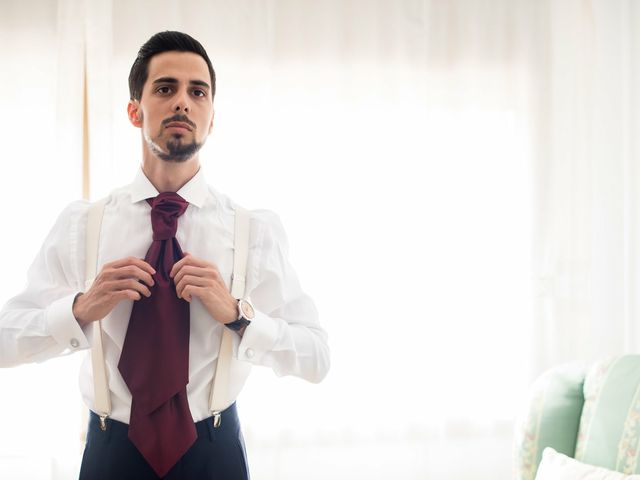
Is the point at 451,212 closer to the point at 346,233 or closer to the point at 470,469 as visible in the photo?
the point at 346,233

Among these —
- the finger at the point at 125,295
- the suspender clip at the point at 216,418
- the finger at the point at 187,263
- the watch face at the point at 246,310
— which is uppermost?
the finger at the point at 187,263

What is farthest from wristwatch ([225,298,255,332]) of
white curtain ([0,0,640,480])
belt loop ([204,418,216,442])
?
white curtain ([0,0,640,480])

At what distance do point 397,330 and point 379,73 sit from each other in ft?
3.34

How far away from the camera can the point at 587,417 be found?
5.94ft

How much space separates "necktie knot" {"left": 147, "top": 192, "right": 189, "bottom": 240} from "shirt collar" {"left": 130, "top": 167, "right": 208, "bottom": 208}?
1.1 inches

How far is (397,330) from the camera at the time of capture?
274 cm

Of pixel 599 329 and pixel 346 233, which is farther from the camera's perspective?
pixel 599 329

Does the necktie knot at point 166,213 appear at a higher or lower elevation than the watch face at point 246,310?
higher

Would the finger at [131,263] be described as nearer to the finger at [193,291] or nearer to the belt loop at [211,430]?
the finger at [193,291]

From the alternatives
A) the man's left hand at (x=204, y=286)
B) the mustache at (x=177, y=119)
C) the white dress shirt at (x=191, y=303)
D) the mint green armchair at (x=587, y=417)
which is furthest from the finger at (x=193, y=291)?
the mint green armchair at (x=587, y=417)

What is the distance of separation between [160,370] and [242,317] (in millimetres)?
187

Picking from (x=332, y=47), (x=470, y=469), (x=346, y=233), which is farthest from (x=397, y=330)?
(x=332, y=47)

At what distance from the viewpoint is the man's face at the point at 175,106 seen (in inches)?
54.4

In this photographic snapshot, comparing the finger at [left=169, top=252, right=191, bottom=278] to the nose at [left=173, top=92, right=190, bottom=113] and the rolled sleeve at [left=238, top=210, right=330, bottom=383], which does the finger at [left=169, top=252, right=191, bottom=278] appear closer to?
the rolled sleeve at [left=238, top=210, right=330, bottom=383]
